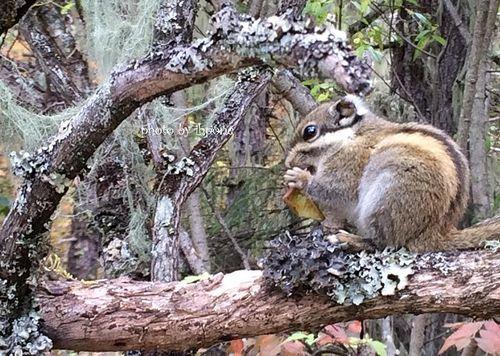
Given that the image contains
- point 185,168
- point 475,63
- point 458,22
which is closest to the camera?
point 185,168

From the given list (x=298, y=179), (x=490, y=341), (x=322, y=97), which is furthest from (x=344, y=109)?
(x=322, y=97)

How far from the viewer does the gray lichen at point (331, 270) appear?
55.7 inches

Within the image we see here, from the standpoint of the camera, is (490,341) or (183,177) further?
(183,177)

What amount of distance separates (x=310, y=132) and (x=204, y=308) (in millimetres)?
639

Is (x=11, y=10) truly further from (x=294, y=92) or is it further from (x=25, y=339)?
(x=294, y=92)

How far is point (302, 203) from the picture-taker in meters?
2.03

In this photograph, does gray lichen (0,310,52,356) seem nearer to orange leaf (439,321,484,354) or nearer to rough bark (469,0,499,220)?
orange leaf (439,321,484,354)

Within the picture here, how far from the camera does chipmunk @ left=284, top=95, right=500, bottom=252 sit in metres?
1.63

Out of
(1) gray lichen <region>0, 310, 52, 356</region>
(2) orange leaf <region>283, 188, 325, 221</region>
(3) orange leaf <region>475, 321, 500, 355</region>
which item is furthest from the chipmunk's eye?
(1) gray lichen <region>0, 310, 52, 356</region>

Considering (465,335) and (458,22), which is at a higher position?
(458,22)

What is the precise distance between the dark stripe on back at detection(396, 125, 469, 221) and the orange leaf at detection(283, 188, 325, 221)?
0.32m

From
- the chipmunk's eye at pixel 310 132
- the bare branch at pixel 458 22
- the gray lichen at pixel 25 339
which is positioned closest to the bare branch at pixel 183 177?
the chipmunk's eye at pixel 310 132

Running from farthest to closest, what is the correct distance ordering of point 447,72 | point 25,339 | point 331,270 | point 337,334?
point 447,72 < point 337,334 < point 25,339 < point 331,270

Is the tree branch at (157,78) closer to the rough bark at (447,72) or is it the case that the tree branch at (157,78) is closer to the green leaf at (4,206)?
the green leaf at (4,206)
